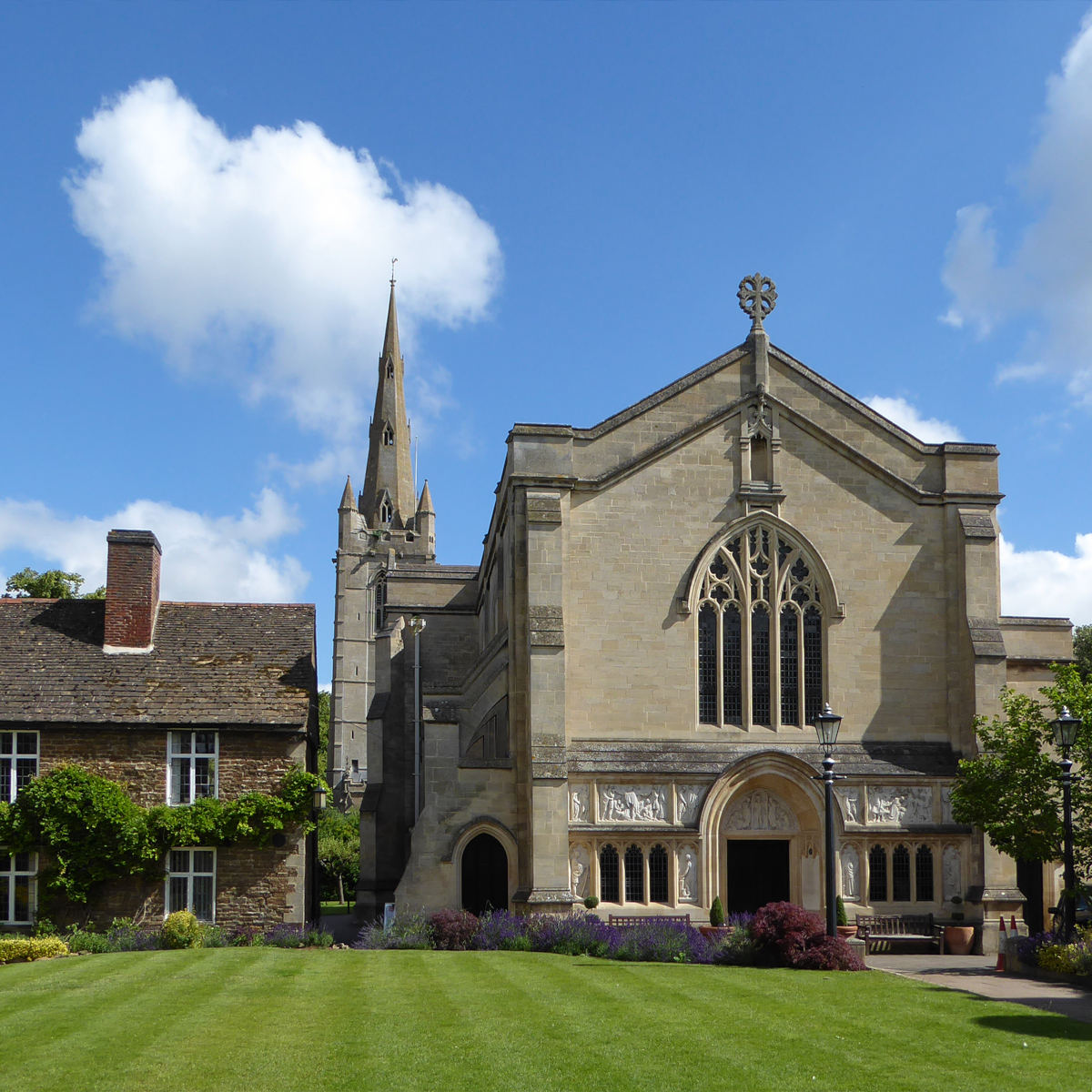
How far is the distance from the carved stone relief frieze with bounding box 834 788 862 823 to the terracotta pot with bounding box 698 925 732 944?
4.12 m

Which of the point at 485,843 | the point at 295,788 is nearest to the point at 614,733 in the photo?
the point at 485,843

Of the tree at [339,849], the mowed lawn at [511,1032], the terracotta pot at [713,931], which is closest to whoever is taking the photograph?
the mowed lawn at [511,1032]

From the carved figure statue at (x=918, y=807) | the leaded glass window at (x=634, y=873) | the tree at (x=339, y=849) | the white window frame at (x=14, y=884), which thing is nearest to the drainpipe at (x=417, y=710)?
the leaded glass window at (x=634, y=873)

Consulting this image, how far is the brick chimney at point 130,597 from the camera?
2956cm

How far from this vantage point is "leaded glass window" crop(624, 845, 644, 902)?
94.0 feet

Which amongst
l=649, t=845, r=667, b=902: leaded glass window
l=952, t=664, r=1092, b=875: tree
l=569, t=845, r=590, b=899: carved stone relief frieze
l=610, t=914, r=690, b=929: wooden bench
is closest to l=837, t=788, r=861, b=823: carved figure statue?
l=649, t=845, r=667, b=902: leaded glass window

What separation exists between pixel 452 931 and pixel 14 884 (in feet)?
30.6

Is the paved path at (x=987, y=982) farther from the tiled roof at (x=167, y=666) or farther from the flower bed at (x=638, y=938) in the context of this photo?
the tiled roof at (x=167, y=666)

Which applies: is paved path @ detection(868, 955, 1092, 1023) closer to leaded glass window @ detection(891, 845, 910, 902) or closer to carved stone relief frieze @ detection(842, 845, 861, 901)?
carved stone relief frieze @ detection(842, 845, 861, 901)

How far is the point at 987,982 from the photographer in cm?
2045

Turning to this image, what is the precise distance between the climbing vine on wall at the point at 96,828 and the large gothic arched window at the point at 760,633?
34.9ft

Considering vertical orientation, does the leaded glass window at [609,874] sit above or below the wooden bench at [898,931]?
above

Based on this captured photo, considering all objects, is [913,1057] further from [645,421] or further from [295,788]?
[645,421]

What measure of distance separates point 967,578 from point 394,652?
17.5m
